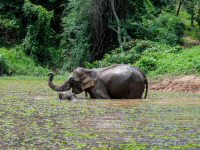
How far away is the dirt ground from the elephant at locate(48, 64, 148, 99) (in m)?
3.08

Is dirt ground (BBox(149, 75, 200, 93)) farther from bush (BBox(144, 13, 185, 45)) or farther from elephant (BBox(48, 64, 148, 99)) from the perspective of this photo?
bush (BBox(144, 13, 185, 45))

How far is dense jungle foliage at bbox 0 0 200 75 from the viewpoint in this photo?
2014 cm

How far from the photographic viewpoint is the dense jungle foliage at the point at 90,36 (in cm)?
2014

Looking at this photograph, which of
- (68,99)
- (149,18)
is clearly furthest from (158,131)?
(149,18)

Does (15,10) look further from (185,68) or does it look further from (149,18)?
(185,68)

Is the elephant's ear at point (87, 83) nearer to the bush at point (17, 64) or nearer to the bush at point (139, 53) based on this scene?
the bush at point (139, 53)

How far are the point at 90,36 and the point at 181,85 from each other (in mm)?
11412

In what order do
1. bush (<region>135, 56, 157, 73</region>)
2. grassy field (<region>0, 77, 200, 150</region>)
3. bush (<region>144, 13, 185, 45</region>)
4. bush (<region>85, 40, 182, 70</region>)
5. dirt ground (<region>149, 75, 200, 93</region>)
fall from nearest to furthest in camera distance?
grassy field (<region>0, 77, 200, 150</region>), dirt ground (<region>149, 75, 200, 93</region>), bush (<region>135, 56, 157, 73</region>), bush (<region>85, 40, 182, 70</region>), bush (<region>144, 13, 185, 45</region>)

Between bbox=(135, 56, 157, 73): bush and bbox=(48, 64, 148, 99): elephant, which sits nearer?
bbox=(48, 64, 148, 99): elephant

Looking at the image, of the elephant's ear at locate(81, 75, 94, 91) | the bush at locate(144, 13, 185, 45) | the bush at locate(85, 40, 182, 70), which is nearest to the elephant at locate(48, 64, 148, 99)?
the elephant's ear at locate(81, 75, 94, 91)

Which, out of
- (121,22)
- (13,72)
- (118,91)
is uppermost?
(121,22)

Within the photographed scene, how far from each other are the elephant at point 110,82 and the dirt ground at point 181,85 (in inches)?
121

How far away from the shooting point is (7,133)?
4.73 metres

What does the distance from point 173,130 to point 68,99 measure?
4656 millimetres
